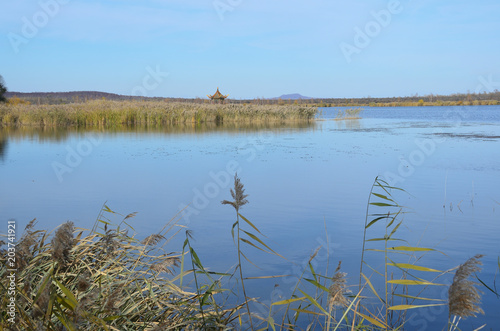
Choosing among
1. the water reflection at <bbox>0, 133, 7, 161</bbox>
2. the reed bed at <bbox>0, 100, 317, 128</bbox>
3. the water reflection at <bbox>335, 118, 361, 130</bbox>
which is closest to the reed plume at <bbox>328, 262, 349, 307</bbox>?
the water reflection at <bbox>0, 133, 7, 161</bbox>

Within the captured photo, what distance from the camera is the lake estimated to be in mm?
4938

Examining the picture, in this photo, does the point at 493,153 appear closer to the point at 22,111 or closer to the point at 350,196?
the point at 350,196

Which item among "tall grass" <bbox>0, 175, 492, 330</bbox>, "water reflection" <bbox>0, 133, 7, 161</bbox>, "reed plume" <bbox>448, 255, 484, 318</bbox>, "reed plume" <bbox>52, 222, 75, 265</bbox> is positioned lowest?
"water reflection" <bbox>0, 133, 7, 161</bbox>

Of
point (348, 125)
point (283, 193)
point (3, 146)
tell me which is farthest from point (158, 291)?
point (348, 125)

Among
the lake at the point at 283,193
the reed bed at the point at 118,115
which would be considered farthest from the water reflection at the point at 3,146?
the reed bed at the point at 118,115

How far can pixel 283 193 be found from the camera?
8273mm

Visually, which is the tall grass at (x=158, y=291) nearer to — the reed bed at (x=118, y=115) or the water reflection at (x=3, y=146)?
the water reflection at (x=3, y=146)

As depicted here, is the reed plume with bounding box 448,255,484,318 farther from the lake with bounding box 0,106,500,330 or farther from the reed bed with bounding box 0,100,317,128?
the reed bed with bounding box 0,100,317,128

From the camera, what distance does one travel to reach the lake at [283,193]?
4938mm

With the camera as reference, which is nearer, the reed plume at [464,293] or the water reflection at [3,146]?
the reed plume at [464,293]

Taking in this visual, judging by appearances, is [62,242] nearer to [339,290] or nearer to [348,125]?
[339,290]

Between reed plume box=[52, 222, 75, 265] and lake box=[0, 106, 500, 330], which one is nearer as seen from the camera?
reed plume box=[52, 222, 75, 265]

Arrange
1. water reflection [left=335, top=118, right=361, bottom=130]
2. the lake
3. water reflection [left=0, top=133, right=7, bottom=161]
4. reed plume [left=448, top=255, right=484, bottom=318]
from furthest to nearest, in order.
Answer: water reflection [left=335, top=118, right=361, bottom=130] < water reflection [left=0, top=133, right=7, bottom=161] < the lake < reed plume [left=448, top=255, right=484, bottom=318]

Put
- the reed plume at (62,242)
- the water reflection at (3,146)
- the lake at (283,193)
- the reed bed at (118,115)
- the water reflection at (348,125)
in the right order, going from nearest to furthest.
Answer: the reed plume at (62,242), the lake at (283,193), the water reflection at (3,146), the water reflection at (348,125), the reed bed at (118,115)
